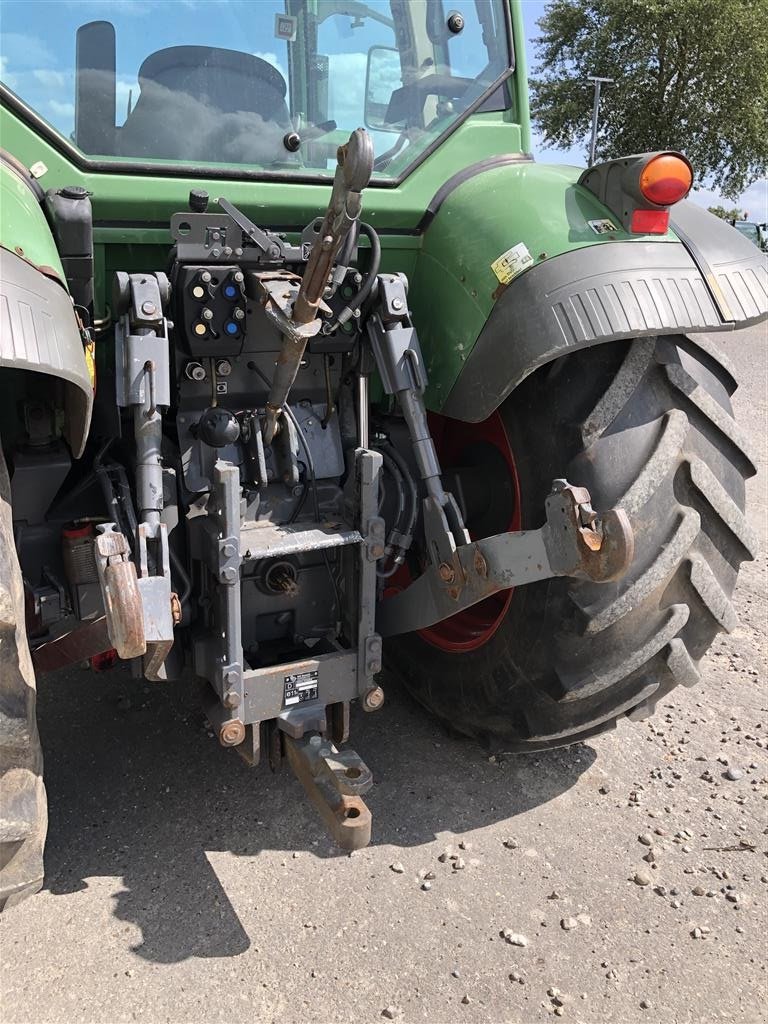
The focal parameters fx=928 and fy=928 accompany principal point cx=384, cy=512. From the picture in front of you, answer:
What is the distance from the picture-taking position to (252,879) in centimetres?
239

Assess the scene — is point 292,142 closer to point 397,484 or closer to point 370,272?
point 370,272

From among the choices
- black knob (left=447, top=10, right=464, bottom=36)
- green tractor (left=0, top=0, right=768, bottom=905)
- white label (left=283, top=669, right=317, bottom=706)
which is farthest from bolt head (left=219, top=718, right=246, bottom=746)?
black knob (left=447, top=10, right=464, bottom=36)

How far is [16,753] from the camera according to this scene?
1.77 meters

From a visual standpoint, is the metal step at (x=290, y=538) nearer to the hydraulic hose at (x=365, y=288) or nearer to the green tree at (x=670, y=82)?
the hydraulic hose at (x=365, y=288)

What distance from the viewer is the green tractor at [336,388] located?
84.4 inches

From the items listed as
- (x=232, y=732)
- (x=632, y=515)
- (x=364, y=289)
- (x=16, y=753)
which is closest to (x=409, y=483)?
(x=364, y=289)

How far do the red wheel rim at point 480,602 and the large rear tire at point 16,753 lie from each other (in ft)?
4.18

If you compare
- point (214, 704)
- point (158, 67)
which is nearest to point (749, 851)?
point (214, 704)

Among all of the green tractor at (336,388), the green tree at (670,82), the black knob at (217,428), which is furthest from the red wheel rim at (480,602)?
the green tree at (670,82)

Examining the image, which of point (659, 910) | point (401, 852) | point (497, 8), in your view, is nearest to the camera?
point (659, 910)

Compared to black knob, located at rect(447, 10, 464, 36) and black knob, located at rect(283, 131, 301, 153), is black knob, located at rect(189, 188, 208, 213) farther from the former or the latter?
black knob, located at rect(447, 10, 464, 36)

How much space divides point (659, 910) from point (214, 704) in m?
1.24

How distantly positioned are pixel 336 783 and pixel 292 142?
167 centimetres

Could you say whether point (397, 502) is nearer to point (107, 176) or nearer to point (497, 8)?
point (107, 176)
